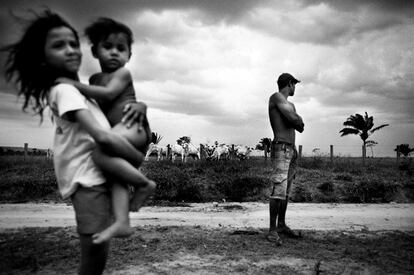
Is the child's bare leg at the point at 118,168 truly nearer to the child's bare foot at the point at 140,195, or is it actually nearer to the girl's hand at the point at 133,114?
the child's bare foot at the point at 140,195

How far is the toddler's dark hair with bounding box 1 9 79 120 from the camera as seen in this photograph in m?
1.99

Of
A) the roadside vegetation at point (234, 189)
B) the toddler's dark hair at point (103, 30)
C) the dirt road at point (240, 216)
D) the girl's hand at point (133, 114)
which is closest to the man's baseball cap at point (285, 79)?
the dirt road at point (240, 216)

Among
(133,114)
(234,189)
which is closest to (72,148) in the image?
(133,114)

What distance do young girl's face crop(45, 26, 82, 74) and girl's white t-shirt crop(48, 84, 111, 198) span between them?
0.15 meters

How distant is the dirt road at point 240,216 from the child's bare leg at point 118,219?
395 centimetres

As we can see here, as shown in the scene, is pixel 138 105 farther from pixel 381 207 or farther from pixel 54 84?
pixel 381 207

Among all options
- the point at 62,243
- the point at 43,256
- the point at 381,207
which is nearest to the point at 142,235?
the point at 62,243

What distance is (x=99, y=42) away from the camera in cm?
208

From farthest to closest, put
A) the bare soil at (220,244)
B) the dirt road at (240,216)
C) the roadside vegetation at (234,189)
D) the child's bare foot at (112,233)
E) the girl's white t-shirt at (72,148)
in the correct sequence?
the roadside vegetation at (234,189)
the dirt road at (240,216)
the bare soil at (220,244)
the girl's white t-shirt at (72,148)
the child's bare foot at (112,233)

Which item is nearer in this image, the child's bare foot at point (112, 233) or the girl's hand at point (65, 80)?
the child's bare foot at point (112, 233)

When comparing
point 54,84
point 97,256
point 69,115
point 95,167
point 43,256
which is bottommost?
point 43,256

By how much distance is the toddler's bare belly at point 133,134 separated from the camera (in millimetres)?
1879

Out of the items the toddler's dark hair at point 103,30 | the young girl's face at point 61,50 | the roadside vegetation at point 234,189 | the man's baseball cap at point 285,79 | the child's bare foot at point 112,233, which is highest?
the man's baseball cap at point 285,79

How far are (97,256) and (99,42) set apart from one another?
126cm
